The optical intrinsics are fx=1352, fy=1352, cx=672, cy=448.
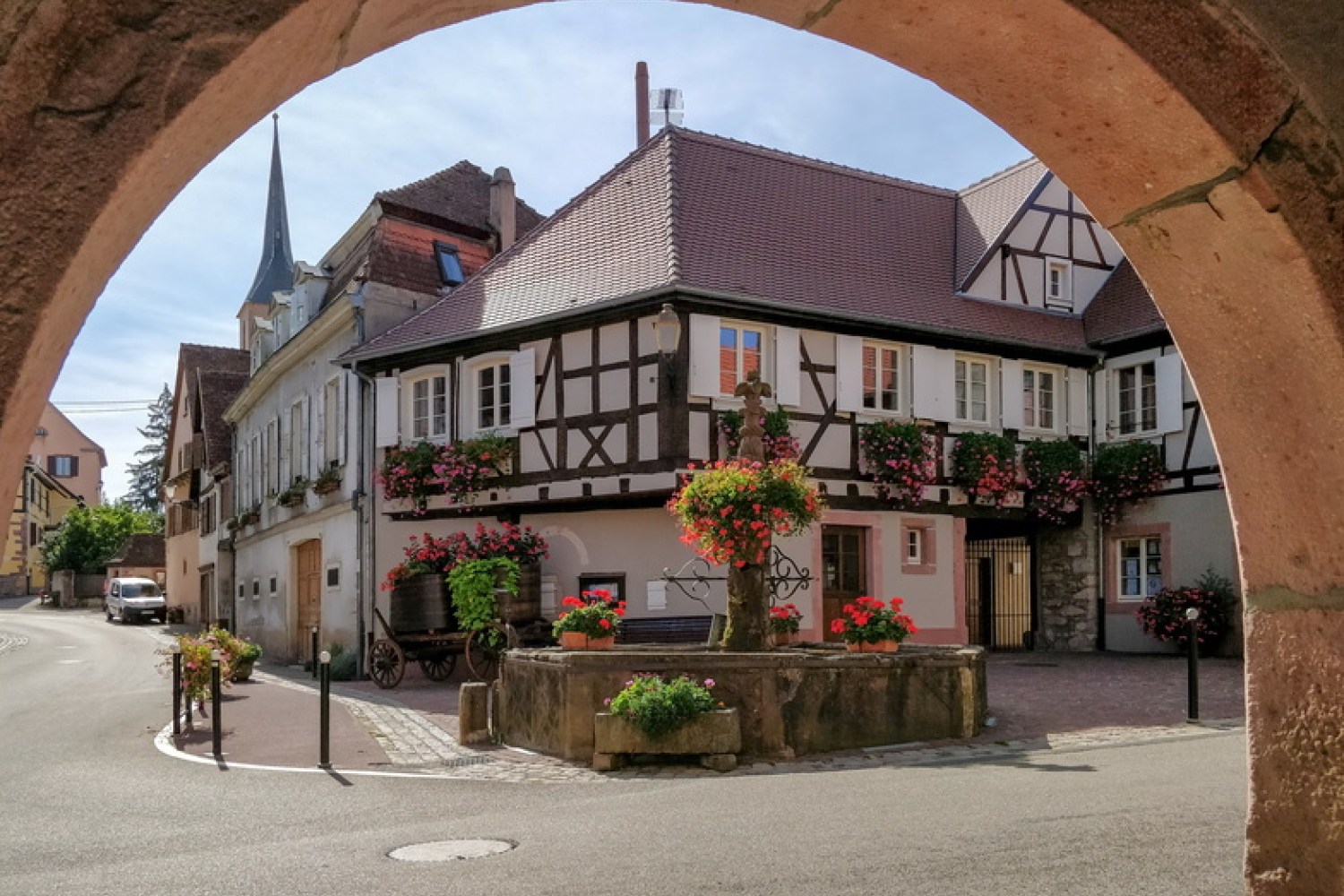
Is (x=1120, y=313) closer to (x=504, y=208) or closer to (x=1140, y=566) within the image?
(x=1140, y=566)

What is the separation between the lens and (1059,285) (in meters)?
22.5

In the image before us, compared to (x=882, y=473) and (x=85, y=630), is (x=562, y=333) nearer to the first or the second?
(x=882, y=473)

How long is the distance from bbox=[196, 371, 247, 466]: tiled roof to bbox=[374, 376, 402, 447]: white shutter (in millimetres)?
16865

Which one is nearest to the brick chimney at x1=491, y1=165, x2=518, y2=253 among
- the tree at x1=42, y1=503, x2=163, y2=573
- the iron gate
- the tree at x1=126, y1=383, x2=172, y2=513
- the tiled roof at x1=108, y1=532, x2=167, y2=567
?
the iron gate

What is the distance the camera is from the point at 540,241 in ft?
69.7

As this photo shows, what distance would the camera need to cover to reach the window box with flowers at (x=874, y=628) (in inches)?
454

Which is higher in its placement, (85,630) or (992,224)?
(992,224)

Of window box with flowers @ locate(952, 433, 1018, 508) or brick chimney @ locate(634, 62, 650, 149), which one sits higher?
brick chimney @ locate(634, 62, 650, 149)

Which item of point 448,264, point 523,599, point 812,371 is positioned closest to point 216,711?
point 523,599

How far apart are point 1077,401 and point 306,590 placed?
1412cm

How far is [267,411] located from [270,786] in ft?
66.4

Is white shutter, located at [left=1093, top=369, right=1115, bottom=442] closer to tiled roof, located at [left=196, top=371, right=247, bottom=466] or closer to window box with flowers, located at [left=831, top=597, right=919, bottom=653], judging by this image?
window box with flowers, located at [left=831, top=597, right=919, bottom=653]

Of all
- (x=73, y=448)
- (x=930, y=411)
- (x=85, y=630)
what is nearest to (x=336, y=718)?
(x=930, y=411)

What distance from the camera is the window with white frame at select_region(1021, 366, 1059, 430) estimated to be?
2119 cm
